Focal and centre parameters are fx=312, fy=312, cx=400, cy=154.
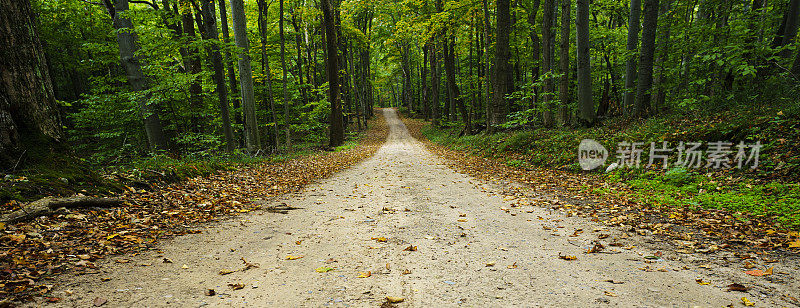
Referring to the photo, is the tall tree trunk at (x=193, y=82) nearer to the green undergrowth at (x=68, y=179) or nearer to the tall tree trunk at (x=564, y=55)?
the green undergrowth at (x=68, y=179)

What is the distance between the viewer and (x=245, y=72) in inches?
428

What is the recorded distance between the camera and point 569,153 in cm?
893

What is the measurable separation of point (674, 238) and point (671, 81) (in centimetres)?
1007

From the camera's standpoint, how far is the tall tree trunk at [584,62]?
9984 millimetres

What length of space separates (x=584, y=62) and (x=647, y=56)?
1.68 metres

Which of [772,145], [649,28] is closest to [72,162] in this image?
[772,145]

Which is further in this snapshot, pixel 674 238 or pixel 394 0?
pixel 394 0

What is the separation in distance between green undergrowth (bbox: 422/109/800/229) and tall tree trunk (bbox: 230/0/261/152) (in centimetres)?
994

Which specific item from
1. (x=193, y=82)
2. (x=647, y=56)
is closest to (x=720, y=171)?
(x=647, y=56)

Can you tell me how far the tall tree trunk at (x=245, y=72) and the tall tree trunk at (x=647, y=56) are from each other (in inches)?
494

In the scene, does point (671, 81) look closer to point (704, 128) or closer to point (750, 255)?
point (704, 128)

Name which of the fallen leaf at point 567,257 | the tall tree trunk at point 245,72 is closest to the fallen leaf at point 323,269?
the fallen leaf at point 567,257

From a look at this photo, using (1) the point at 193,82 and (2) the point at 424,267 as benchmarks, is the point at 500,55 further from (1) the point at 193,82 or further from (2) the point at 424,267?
(2) the point at 424,267

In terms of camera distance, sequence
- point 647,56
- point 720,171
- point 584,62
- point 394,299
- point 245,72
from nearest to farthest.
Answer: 1. point 394,299
2. point 720,171
3. point 647,56
4. point 584,62
5. point 245,72
